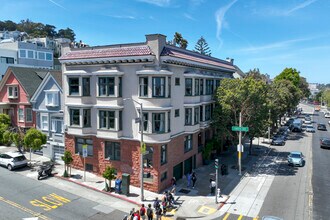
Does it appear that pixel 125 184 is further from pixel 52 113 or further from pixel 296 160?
pixel 296 160

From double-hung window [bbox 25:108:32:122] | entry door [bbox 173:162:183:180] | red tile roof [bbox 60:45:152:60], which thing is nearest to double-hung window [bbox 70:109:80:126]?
red tile roof [bbox 60:45:152:60]

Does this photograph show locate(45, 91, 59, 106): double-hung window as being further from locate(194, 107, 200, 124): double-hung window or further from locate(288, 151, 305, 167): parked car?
locate(288, 151, 305, 167): parked car

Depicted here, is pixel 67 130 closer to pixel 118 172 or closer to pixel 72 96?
pixel 72 96

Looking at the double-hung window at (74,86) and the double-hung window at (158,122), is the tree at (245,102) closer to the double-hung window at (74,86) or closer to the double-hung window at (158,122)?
the double-hung window at (158,122)

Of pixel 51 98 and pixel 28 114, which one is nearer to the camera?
pixel 51 98

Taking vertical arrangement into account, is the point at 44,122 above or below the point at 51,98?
below

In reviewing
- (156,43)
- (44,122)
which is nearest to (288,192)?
(156,43)

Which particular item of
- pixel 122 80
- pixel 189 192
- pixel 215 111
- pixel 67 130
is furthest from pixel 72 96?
pixel 215 111
